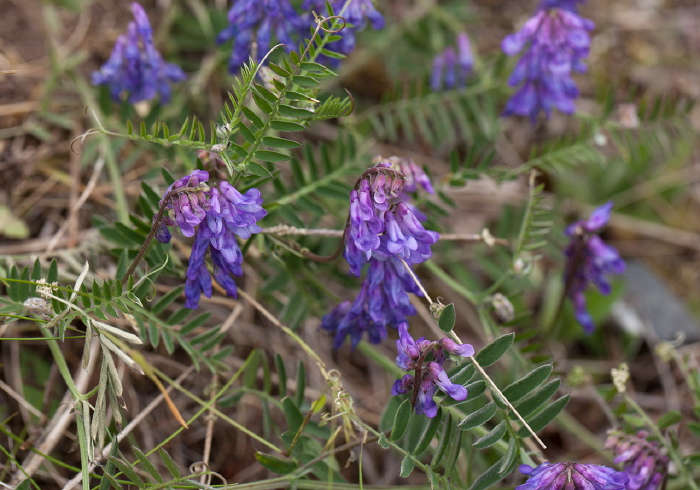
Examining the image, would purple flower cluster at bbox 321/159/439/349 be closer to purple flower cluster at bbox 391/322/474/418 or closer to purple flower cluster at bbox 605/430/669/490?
purple flower cluster at bbox 391/322/474/418

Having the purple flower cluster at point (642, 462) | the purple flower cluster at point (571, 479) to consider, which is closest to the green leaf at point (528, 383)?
the purple flower cluster at point (571, 479)

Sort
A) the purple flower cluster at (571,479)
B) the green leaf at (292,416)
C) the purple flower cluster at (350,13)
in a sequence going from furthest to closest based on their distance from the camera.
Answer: the purple flower cluster at (350,13)
the green leaf at (292,416)
the purple flower cluster at (571,479)

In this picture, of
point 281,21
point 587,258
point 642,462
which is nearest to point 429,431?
point 642,462

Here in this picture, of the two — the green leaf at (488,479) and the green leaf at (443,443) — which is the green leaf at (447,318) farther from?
the green leaf at (488,479)

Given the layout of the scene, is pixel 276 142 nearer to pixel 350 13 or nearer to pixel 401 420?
pixel 350 13

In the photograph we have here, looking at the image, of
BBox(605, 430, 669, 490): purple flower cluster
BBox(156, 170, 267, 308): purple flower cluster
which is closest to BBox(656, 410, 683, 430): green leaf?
BBox(605, 430, 669, 490): purple flower cluster

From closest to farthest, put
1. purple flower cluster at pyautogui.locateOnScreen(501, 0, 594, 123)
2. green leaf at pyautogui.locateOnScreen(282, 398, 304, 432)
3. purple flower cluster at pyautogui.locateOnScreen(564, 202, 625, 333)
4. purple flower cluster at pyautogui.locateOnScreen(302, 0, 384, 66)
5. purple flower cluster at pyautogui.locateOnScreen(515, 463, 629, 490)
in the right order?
purple flower cluster at pyautogui.locateOnScreen(515, 463, 629, 490) → green leaf at pyautogui.locateOnScreen(282, 398, 304, 432) → purple flower cluster at pyautogui.locateOnScreen(302, 0, 384, 66) → purple flower cluster at pyautogui.locateOnScreen(564, 202, 625, 333) → purple flower cluster at pyautogui.locateOnScreen(501, 0, 594, 123)

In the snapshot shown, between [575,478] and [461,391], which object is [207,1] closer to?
[461,391]
